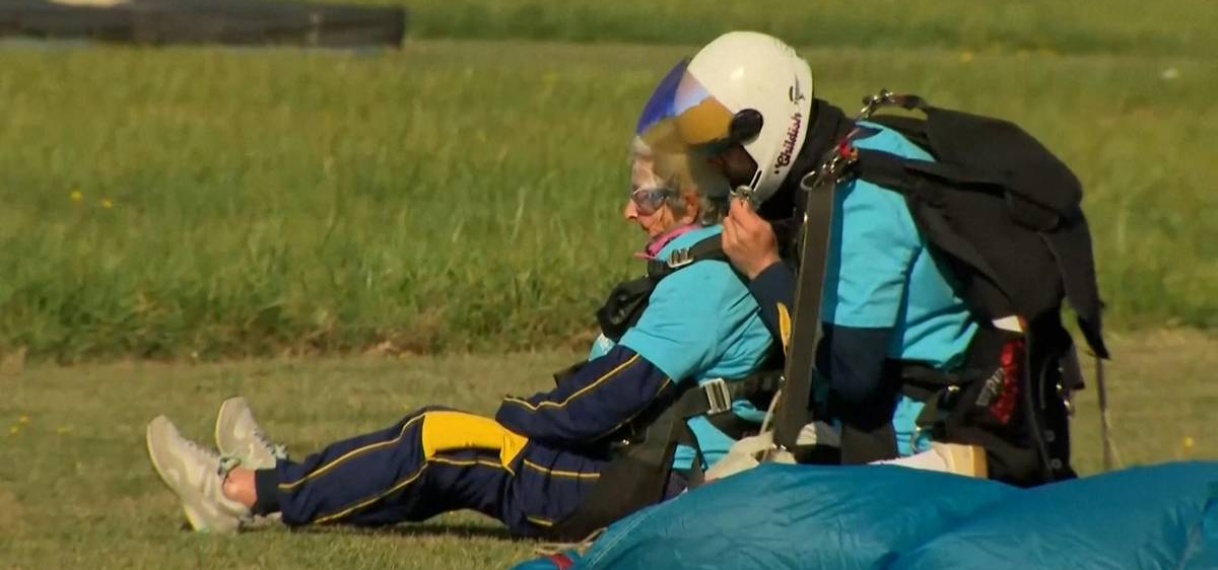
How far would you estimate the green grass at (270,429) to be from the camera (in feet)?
19.7

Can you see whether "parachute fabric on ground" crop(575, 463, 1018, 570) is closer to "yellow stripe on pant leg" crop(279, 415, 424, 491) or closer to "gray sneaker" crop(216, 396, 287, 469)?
"yellow stripe on pant leg" crop(279, 415, 424, 491)

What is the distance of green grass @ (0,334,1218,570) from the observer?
6000 millimetres

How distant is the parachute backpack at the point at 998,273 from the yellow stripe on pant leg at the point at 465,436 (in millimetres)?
905

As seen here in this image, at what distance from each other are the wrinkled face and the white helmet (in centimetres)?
8

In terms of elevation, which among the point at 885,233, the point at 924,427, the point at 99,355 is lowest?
the point at 99,355

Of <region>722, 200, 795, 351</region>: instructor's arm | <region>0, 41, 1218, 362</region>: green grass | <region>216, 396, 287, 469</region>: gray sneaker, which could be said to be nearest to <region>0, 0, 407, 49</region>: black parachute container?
<region>0, 41, 1218, 362</region>: green grass

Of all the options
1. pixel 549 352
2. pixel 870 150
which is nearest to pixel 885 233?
pixel 870 150

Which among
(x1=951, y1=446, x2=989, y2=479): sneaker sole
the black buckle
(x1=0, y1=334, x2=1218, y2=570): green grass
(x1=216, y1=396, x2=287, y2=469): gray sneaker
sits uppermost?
(x1=951, y1=446, x2=989, y2=479): sneaker sole

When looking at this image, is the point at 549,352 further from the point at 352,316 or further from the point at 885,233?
the point at 885,233

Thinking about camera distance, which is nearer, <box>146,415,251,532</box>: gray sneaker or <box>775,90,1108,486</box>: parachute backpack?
<box>775,90,1108,486</box>: parachute backpack

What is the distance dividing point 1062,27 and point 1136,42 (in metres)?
1.36

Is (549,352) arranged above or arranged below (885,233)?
below

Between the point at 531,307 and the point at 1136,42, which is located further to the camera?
the point at 1136,42

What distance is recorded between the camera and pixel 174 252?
34.3ft
